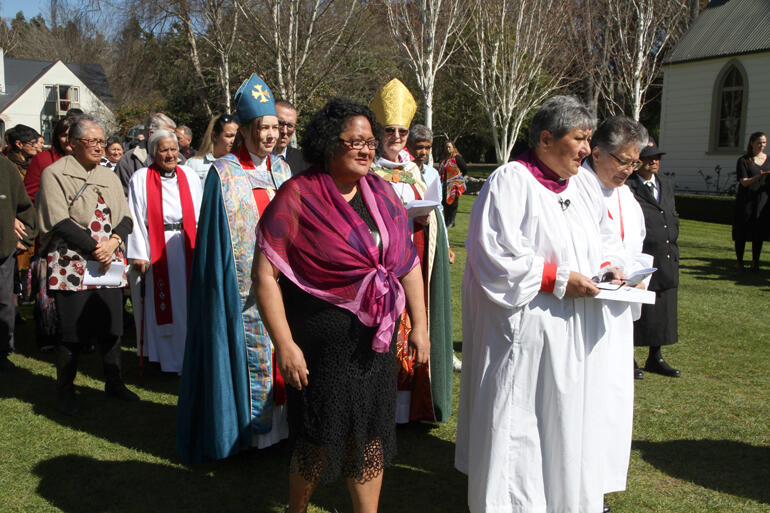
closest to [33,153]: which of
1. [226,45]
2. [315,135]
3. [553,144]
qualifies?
[315,135]

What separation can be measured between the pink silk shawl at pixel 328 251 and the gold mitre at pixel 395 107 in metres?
1.84

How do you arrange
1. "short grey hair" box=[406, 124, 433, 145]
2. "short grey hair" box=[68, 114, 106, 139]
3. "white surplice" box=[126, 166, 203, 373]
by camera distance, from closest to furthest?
1. "short grey hair" box=[68, 114, 106, 139]
2. "short grey hair" box=[406, 124, 433, 145]
3. "white surplice" box=[126, 166, 203, 373]

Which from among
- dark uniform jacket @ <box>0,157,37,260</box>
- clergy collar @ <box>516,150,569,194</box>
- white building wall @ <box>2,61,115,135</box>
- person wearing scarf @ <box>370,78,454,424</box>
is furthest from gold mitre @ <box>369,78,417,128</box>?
white building wall @ <box>2,61,115,135</box>

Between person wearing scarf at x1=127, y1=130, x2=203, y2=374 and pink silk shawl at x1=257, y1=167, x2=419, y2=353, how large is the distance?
2919 mm

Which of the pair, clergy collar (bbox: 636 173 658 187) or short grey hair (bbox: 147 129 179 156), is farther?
clergy collar (bbox: 636 173 658 187)

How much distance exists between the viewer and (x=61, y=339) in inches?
192

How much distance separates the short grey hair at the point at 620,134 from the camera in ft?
12.6

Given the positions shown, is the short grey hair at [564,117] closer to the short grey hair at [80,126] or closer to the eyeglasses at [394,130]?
the eyeglasses at [394,130]

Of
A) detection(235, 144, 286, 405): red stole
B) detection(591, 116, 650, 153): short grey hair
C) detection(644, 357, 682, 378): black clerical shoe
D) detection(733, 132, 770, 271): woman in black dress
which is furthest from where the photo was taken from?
detection(733, 132, 770, 271): woman in black dress

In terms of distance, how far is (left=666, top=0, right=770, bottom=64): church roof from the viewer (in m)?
23.9

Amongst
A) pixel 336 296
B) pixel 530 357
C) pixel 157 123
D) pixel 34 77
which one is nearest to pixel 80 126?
pixel 157 123

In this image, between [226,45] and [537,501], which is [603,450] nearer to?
[537,501]

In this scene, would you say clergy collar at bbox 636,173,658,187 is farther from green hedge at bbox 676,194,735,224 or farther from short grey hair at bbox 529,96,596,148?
green hedge at bbox 676,194,735,224

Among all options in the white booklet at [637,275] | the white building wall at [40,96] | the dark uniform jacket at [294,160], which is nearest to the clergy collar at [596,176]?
the white booklet at [637,275]
